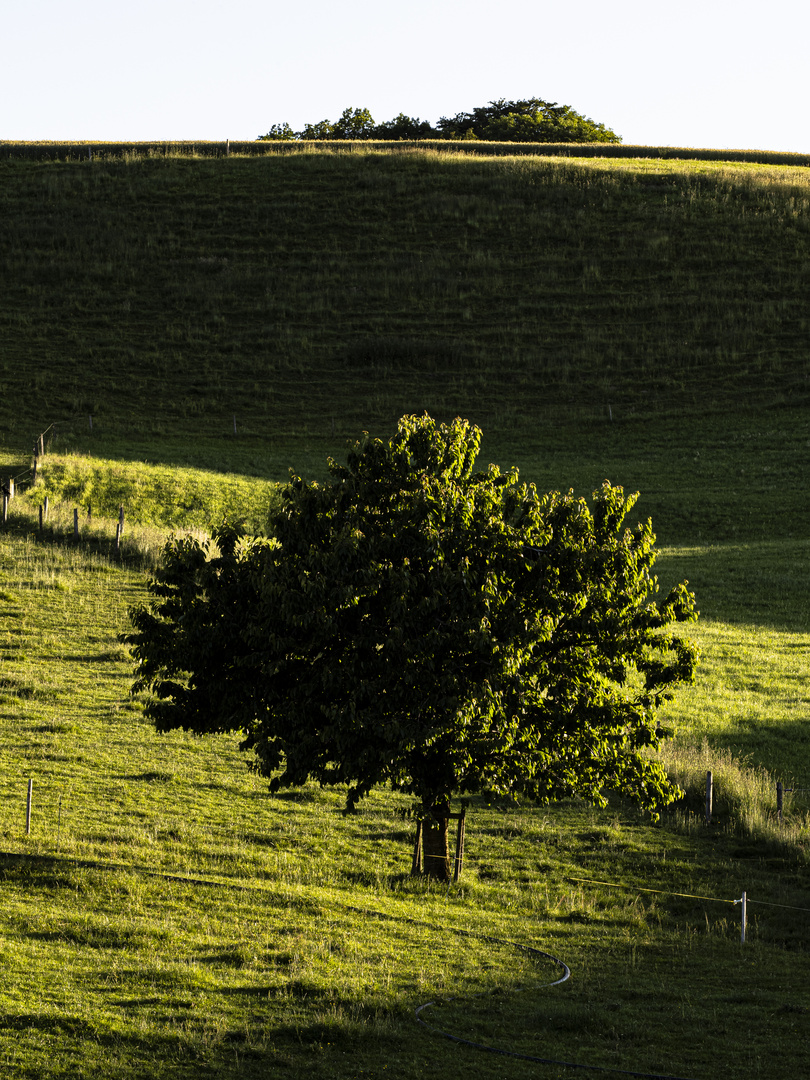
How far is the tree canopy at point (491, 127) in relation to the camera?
13338cm

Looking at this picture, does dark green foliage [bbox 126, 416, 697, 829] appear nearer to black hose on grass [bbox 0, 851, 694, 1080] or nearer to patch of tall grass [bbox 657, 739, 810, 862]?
black hose on grass [bbox 0, 851, 694, 1080]

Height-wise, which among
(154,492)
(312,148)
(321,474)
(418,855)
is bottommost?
(418,855)

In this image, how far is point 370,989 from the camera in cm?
1361

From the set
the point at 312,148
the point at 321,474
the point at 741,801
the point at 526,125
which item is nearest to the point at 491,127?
the point at 526,125

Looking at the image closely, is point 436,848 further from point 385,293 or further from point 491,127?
point 491,127

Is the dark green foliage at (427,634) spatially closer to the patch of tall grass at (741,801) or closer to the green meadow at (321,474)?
the green meadow at (321,474)

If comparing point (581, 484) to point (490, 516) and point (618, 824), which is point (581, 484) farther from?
point (490, 516)

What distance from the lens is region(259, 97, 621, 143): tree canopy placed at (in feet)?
438

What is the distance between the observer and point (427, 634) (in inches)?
659

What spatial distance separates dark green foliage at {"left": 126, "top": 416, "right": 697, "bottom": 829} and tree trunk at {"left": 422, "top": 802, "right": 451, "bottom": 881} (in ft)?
3.54

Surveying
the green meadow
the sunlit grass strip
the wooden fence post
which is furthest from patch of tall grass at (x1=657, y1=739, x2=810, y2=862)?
the sunlit grass strip

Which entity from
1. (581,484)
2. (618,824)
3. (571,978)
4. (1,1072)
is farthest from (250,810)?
(581,484)

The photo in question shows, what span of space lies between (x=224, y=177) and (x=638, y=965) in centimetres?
7883

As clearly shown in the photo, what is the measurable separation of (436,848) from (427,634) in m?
4.95
